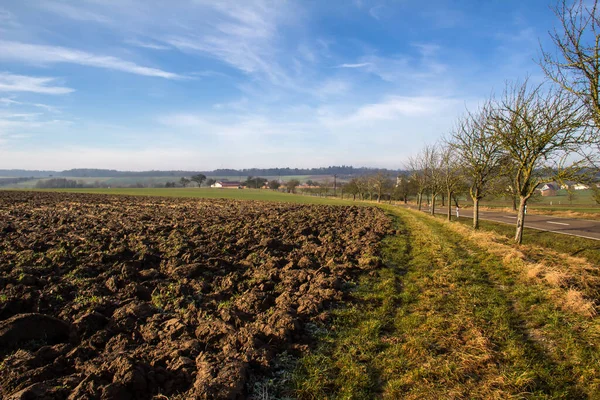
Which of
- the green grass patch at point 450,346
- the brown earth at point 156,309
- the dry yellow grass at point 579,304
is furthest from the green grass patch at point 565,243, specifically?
the brown earth at point 156,309

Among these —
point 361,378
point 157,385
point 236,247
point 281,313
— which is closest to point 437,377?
point 361,378

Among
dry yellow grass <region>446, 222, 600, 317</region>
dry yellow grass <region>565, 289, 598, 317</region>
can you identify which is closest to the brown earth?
dry yellow grass <region>446, 222, 600, 317</region>

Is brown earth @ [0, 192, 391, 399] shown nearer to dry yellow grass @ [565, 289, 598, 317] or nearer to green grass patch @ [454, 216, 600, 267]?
dry yellow grass @ [565, 289, 598, 317]

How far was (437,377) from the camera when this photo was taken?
4.60 meters

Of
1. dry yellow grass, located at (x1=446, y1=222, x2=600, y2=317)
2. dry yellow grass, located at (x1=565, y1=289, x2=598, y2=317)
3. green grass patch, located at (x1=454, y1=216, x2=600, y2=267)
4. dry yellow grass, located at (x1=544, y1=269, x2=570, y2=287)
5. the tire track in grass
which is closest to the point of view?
the tire track in grass

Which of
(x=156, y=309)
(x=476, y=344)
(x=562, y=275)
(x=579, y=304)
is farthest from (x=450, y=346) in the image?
(x=156, y=309)

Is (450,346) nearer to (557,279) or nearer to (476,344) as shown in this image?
(476,344)

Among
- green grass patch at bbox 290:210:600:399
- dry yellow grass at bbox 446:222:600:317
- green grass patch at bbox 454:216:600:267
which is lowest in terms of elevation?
green grass patch at bbox 454:216:600:267

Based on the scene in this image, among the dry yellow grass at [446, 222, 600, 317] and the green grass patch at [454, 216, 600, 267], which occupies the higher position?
the dry yellow grass at [446, 222, 600, 317]

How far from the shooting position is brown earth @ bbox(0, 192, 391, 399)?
4.36 m

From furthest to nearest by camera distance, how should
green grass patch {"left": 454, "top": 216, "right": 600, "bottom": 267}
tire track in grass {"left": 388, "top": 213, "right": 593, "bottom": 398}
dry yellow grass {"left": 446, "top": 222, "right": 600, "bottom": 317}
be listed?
1. green grass patch {"left": 454, "top": 216, "right": 600, "bottom": 267}
2. dry yellow grass {"left": 446, "top": 222, "right": 600, "bottom": 317}
3. tire track in grass {"left": 388, "top": 213, "right": 593, "bottom": 398}

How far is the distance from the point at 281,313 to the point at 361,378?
2.21 metres

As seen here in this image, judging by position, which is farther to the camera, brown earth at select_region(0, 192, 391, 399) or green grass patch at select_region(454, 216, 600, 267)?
green grass patch at select_region(454, 216, 600, 267)

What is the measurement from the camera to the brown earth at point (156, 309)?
4.36 metres
